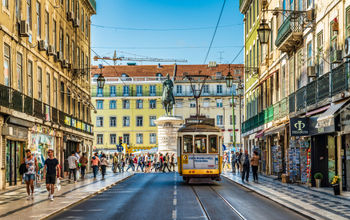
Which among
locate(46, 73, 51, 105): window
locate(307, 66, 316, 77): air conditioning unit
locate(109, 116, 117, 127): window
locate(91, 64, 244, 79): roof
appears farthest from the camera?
locate(91, 64, 244, 79): roof

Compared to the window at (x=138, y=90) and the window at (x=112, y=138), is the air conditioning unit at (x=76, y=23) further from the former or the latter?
the window at (x=138, y=90)

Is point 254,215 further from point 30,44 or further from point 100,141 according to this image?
point 100,141

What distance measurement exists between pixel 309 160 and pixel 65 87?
65.7ft

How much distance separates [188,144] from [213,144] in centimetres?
124

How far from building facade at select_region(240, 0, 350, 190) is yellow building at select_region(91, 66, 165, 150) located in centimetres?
6531

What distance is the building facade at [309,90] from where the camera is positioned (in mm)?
21844

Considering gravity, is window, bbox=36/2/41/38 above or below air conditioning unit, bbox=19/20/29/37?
above

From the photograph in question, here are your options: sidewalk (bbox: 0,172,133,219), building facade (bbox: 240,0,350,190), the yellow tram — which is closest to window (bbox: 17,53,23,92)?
sidewalk (bbox: 0,172,133,219)

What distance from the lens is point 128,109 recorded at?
105500 millimetres

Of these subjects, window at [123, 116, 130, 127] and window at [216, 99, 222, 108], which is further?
window at [216, 99, 222, 108]

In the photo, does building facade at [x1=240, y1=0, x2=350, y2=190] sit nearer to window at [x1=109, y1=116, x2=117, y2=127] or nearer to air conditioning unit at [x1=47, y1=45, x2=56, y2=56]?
air conditioning unit at [x1=47, y1=45, x2=56, y2=56]

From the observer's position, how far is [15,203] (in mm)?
18906

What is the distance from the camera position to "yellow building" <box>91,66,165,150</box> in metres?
104

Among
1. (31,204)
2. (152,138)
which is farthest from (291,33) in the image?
(152,138)
